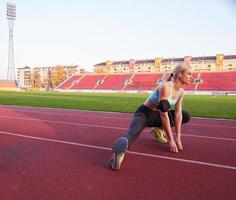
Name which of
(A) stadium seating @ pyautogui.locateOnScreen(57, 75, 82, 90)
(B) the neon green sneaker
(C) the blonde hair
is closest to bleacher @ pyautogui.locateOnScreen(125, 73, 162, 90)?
(A) stadium seating @ pyautogui.locateOnScreen(57, 75, 82, 90)

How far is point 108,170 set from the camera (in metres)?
4.02

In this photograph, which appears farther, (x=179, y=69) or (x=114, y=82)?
(x=114, y=82)

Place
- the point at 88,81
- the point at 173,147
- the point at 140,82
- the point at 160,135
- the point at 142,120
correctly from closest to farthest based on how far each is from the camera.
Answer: the point at 142,120, the point at 173,147, the point at 160,135, the point at 140,82, the point at 88,81

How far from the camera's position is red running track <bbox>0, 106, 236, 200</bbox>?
3.20m

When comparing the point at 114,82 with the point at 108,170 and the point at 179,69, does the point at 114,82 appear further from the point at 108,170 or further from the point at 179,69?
the point at 108,170

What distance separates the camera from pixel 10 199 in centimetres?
300

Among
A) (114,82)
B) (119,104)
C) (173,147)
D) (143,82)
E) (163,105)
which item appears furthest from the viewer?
(114,82)

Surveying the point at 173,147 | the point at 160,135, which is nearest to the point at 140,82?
the point at 160,135

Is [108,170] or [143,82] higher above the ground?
[108,170]

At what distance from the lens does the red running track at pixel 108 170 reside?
3197 mm

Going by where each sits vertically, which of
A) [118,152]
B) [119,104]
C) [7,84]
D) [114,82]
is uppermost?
[118,152]

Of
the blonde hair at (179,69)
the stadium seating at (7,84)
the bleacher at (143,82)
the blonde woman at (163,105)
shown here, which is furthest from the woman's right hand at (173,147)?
the stadium seating at (7,84)

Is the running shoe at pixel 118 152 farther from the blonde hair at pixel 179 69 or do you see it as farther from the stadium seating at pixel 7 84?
the stadium seating at pixel 7 84

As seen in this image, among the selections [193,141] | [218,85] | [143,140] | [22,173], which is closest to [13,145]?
[22,173]
